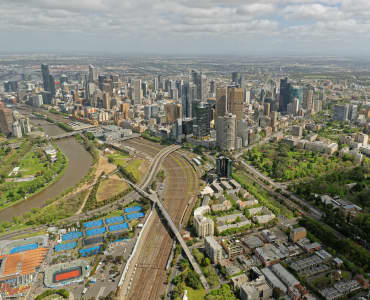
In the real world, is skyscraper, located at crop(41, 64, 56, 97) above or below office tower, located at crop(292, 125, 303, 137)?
above

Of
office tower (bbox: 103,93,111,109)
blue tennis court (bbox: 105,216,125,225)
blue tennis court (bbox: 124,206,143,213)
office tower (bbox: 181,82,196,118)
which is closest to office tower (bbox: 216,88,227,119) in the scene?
office tower (bbox: 181,82,196,118)

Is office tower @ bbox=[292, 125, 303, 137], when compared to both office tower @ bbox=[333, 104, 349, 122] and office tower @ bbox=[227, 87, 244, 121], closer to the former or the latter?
office tower @ bbox=[227, 87, 244, 121]

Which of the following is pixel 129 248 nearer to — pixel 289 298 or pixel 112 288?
pixel 112 288

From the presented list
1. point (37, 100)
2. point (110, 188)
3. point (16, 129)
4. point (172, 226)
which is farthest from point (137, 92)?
point (172, 226)

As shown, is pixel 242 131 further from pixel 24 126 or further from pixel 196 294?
pixel 24 126

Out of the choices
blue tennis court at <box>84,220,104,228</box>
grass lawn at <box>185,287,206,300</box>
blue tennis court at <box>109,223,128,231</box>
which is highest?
blue tennis court at <box>109,223,128,231</box>

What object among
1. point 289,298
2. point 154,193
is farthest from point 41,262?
point 289,298
